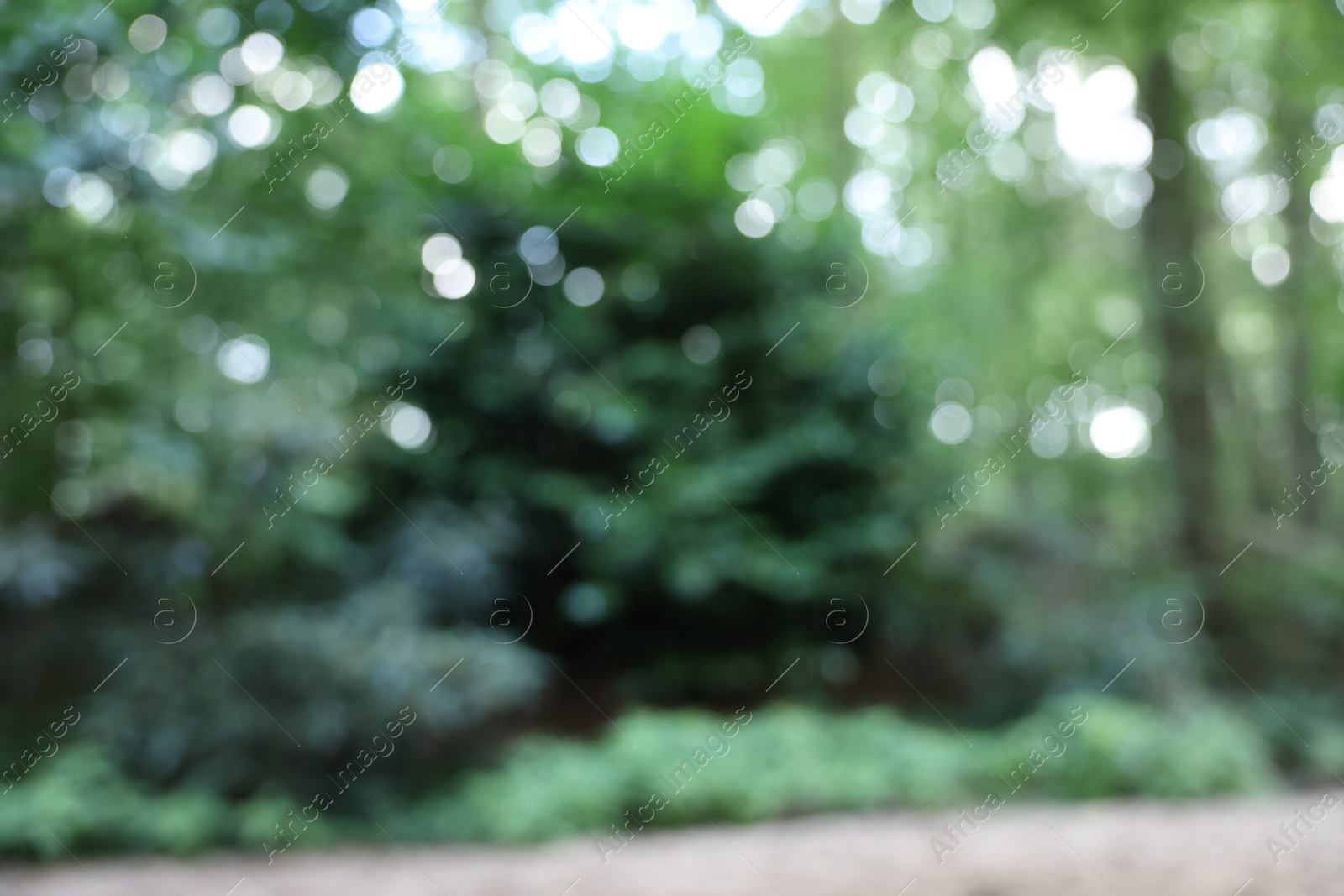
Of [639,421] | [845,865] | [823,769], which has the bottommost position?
[823,769]

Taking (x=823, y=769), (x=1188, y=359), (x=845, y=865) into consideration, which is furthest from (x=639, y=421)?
(x=1188, y=359)

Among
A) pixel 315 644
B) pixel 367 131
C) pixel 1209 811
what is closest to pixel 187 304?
pixel 367 131

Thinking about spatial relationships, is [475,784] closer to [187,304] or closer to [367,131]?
[187,304]

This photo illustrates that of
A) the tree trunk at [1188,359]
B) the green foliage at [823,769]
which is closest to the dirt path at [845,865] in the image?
the green foliage at [823,769]

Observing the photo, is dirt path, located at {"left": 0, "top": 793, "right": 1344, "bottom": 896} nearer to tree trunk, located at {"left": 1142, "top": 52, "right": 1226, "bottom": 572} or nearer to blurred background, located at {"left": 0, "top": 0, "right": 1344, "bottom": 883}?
blurred background, located at {"left": 0, "top": 0, "right": 1344, "bottom": 883}

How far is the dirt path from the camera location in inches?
136

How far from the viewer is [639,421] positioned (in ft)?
24.1

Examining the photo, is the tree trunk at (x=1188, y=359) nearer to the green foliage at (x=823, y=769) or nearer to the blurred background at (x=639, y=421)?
the blurred background at (x=639, y=421)

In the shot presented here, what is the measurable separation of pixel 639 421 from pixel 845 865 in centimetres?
410

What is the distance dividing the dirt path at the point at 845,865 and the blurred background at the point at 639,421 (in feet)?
1.30

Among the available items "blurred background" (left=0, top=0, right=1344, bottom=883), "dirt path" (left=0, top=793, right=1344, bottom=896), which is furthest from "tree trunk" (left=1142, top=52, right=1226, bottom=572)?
"dirt path" (left=0, top=793, right=1344, bottom=896)

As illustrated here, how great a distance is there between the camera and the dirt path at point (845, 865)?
3.44 metres

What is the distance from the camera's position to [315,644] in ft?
18.1

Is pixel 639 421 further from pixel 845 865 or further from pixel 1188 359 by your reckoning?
pixel 1188 359
